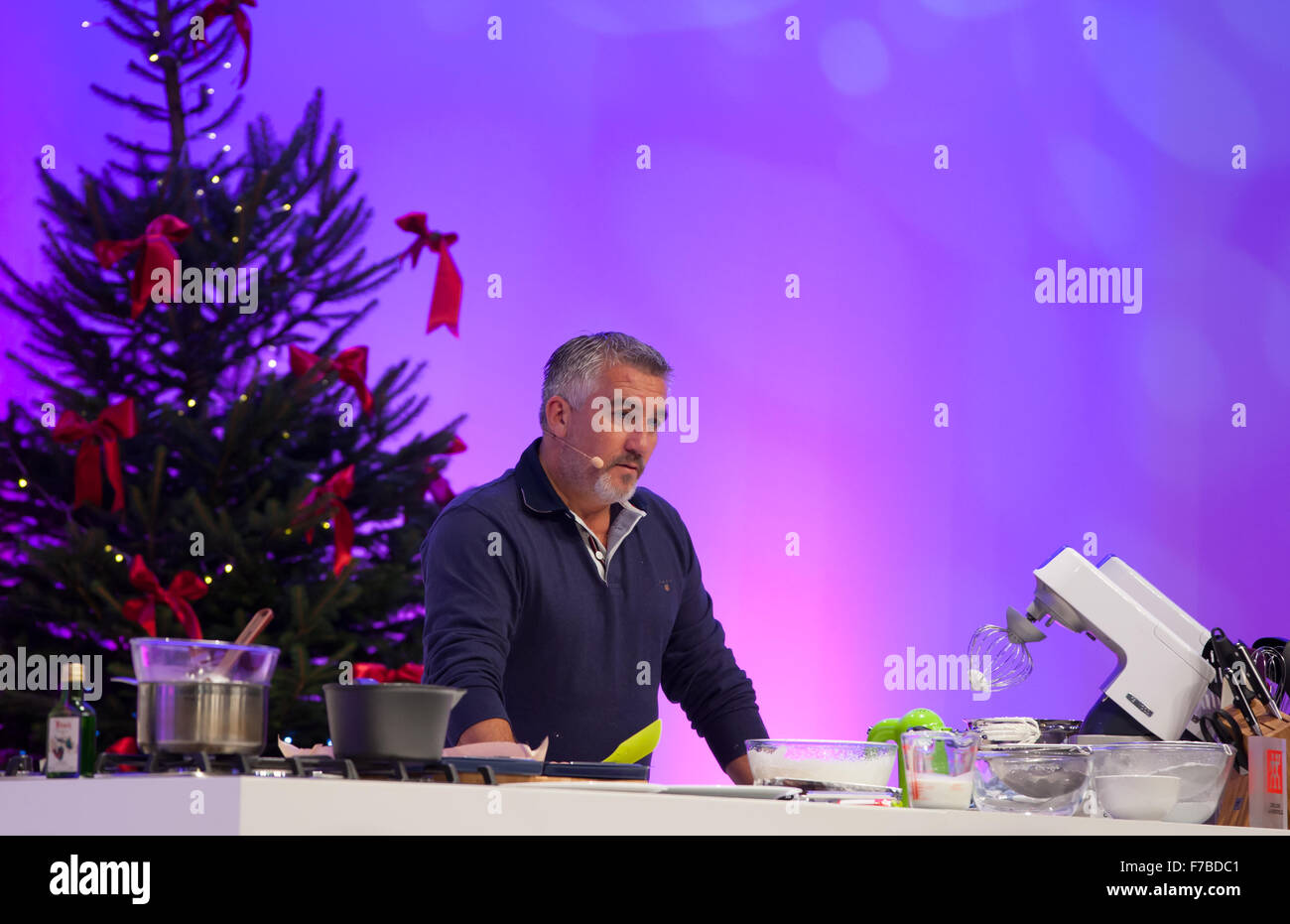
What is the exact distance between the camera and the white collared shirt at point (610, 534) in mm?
2709

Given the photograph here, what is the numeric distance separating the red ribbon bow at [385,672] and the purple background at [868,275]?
3.22 feet

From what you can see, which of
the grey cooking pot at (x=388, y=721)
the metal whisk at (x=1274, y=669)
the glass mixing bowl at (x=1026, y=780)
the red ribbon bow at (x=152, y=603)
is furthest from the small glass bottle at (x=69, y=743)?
the red ribbon bow at (x=152, y=603)

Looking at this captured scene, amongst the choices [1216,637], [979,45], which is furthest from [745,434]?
[1216,637]

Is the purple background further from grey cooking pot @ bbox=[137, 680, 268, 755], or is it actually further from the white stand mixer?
grey cooking pot @ bbox=[137, 680, 268, 755]

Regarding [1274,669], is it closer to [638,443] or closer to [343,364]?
[638,443]

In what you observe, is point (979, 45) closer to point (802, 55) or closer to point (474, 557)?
point (802, 55)

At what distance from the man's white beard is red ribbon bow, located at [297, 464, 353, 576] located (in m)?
1.10

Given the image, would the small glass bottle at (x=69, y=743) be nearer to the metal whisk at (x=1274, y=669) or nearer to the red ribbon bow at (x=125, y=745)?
the metal whisk at (x=1274, y=669)

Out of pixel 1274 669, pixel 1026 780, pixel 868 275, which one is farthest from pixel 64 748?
pixel 868 275

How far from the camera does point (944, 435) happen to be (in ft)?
15.2

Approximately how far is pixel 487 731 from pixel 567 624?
47cm

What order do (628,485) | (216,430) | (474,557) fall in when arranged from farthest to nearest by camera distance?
(216,430) < (628,485) < (474,557)

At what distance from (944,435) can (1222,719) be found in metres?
2.71
